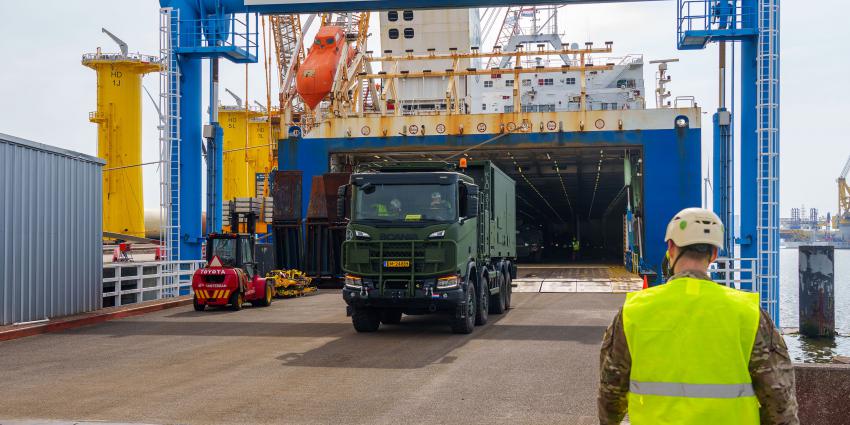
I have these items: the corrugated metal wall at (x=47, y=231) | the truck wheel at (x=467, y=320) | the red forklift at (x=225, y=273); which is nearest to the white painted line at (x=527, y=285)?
the red forklift at (x=225, y=273)

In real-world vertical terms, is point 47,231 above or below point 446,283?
above

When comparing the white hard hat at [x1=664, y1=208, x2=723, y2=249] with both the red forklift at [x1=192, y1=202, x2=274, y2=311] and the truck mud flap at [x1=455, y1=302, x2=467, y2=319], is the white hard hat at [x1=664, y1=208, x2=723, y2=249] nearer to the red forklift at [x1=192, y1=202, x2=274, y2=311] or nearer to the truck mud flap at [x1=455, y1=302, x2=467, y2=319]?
the truck mud flap at [x1=455, y1=302, x2=467, y2=319]

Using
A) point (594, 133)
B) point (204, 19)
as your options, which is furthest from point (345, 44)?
point (204, 19)

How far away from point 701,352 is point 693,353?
3 centimetres

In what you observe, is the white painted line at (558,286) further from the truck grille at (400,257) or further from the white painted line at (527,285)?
the truck grille at (400,257)

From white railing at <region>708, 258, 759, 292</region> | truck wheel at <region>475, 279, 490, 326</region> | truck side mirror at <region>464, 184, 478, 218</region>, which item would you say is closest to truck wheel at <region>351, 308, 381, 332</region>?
truck wheel at <region>475, 279, 490, 326</region>

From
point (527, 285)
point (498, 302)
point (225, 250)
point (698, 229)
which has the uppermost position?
Result: point (698, 229)

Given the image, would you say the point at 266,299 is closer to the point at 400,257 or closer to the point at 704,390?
the point at 400,257

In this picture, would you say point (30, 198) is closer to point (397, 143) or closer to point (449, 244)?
point (449, 244)

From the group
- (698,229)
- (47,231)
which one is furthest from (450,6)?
(698,229)

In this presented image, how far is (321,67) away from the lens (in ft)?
136

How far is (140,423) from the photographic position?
8.23 m

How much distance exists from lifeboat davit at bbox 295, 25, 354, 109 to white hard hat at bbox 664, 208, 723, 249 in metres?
38.1

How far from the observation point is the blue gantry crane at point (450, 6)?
20141 mm
